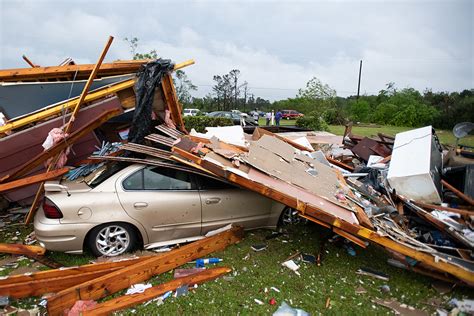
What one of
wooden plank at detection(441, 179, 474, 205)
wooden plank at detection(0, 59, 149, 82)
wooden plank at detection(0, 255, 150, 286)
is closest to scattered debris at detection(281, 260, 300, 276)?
wooden plank at detection(0, 255, 150, 286)

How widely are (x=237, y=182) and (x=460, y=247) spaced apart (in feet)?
9.67

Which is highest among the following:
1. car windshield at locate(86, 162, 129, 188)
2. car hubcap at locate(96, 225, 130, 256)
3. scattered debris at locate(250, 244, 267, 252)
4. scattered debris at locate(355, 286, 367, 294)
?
car windshield at locate(86, 162, 129, 188)

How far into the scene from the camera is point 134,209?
3613 millimetres

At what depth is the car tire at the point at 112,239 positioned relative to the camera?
3.59 metres

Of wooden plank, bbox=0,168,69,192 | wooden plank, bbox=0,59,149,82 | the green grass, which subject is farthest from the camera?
the green grass

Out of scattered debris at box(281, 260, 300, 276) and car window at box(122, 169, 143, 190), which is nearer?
scattered debris at box(281, 260, 300, 276)

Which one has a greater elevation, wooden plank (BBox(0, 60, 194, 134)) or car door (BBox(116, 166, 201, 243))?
wooden plank (BBox(0, 60, 194, 134))

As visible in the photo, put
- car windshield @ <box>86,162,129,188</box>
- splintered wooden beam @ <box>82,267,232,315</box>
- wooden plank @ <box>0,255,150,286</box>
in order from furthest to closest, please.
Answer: car windshield @ <box>86,162,129,188</box> < wooden plank @ <box>0,255,150,286</box> < splintered wooden beam @ <box>82,267,232,315</box>

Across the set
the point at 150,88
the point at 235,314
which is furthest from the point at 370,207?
the point at 150,88

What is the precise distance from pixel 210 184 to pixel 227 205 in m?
0.40

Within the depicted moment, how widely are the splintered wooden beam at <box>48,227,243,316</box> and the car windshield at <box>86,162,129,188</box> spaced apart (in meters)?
1.24

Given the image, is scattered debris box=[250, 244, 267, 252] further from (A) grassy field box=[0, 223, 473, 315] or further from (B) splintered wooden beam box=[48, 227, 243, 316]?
(B) splintered wooden beam box=[48, 227, 243, 316]

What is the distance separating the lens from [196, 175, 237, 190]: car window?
392 cm

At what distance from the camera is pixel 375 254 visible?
155 inches
